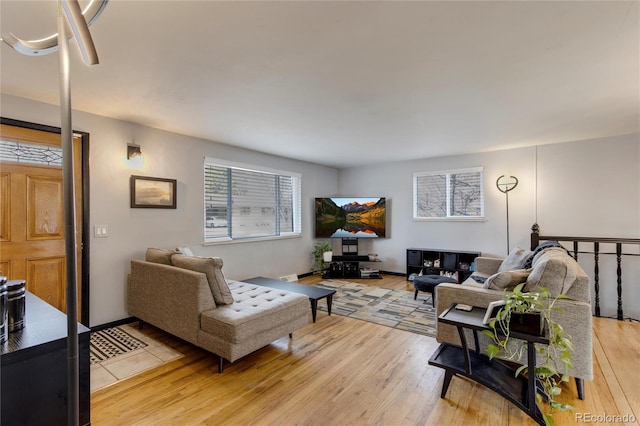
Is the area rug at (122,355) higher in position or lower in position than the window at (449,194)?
lower

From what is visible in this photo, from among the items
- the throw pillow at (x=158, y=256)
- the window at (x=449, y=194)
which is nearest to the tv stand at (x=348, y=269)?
the window at (x=449, y=194)

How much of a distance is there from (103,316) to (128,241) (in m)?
0.82

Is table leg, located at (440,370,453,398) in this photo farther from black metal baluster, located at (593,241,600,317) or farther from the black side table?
black metal baluster, located at (593,241,600,317)

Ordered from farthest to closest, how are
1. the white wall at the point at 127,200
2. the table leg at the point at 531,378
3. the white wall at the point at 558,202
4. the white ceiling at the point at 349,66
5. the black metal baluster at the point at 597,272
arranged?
the white wall at the point at 558,202
the black metal baluster at the point at 597,272
the white wall at the point at 127,200
the table leg at the point at 531,378
the white ceiling at the point at 349,66

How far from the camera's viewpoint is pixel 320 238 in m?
6.29

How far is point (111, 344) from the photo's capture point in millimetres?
2854

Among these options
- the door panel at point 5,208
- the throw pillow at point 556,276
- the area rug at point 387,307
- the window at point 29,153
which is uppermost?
the window at point 29,153

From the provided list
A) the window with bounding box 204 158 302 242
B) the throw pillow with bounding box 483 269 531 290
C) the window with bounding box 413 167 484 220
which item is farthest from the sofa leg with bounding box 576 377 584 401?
the window with bounding box 204 158 302 242

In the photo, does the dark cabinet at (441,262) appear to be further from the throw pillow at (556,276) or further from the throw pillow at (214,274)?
the throw pillow at (214,274)

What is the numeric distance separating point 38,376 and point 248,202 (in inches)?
153

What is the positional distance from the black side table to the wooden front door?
3532mm

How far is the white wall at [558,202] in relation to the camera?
13.3ft

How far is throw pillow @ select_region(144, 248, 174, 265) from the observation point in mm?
3008

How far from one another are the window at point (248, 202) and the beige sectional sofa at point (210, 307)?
1375 millimetres
